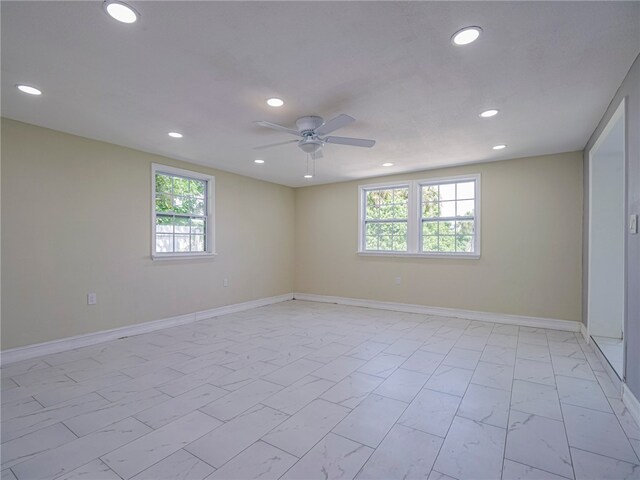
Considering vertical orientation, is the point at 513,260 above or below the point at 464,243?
below

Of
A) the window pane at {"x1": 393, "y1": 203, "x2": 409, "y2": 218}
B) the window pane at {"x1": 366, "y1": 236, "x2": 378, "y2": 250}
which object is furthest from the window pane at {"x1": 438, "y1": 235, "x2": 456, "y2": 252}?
the window pane at {"x1": 366, "y1": 236, "x2": 378, "y2": 250}

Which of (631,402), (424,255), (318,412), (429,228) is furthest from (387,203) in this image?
(318,412)

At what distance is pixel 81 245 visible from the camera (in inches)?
152

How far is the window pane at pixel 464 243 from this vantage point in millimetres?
5273

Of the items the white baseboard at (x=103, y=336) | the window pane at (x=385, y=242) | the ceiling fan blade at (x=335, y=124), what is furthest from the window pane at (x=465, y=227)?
the white baseboard at (x=103, y=336)

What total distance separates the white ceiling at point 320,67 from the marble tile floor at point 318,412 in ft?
8.18

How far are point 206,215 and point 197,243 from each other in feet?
1.62

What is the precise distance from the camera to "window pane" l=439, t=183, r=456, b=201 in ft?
17.8

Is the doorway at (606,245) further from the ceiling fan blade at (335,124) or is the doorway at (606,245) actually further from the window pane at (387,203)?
the ceiling fan blade at (335,124)

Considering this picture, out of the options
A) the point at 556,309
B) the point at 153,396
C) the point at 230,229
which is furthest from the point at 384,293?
the point at 153,396

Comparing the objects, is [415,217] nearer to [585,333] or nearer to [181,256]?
[585,333]

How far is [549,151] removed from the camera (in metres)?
4.44

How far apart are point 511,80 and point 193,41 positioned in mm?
2343

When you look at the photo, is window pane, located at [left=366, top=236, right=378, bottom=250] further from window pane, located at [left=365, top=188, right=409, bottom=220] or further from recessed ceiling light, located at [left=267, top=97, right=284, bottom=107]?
recessed ceiling light, located at [left=267, top=97, right=284, bottom=107]
